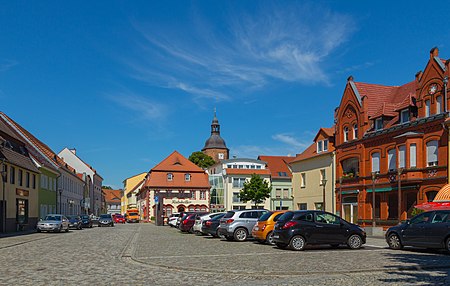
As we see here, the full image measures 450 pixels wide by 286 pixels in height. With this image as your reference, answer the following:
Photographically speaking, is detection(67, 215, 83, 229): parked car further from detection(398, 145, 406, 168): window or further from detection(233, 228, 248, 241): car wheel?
detection(398, 145, 406, 168): window

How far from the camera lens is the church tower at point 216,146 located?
14275 cm

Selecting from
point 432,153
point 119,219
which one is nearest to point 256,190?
point 119,219

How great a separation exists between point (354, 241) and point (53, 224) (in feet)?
84.5

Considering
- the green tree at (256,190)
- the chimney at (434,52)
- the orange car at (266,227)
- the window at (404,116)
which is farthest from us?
the green tree at (256,190)

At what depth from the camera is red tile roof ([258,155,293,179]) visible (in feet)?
295

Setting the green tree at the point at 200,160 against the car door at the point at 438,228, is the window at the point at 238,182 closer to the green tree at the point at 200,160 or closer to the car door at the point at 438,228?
the green tree at the point at 200,160

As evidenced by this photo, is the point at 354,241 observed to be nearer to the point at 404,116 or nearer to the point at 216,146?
the point at 404,116

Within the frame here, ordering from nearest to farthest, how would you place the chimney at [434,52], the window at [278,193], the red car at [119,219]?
the chimney at [434,52] → the red car at [119,219] → the window at [278,193]

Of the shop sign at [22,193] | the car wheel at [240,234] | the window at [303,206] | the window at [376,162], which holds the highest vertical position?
the window at [376,162]

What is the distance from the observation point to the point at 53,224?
39125 millimetres

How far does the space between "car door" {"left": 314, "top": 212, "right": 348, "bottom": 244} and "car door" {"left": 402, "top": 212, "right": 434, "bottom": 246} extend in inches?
A: 88.3

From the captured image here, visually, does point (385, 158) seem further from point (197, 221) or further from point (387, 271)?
point (387, 271)

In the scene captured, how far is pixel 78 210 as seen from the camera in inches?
3228

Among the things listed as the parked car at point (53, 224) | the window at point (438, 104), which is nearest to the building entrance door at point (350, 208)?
the window at point (438, 104)
